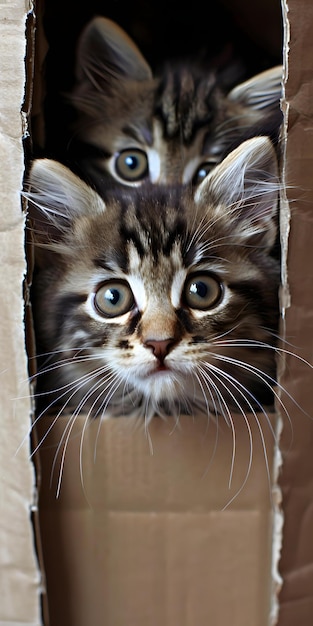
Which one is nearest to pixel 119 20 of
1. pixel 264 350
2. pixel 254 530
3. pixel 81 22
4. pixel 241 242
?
pixel 81 22

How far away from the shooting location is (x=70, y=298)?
951 mm

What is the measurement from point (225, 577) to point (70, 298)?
48cm

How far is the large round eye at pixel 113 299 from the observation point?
2.94 ft

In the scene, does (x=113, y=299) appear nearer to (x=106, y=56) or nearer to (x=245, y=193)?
(x=245, y=193)

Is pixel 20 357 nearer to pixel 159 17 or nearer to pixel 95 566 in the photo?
pixel 95 566

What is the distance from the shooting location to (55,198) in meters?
0.91

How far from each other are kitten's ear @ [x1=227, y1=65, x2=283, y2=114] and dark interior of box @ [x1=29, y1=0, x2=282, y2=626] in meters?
0.13

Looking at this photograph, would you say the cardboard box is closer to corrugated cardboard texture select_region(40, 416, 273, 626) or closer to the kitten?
corrugated cardboard texture select_region(40, 416, 273, 626)

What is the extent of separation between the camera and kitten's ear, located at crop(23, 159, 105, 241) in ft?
2.72

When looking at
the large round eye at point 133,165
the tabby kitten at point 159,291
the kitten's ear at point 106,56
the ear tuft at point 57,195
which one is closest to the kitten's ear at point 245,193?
the tabby kitten at point 159,291

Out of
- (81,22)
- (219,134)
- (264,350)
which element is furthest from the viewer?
(81,22)

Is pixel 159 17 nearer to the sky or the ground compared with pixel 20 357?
nearer to the sky

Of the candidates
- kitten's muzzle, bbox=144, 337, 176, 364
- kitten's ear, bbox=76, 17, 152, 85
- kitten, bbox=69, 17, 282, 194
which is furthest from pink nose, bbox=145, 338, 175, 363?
kitten's ear, bbox=76, 17, 152, 85

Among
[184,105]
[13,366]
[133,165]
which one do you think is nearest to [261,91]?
[184,105]
